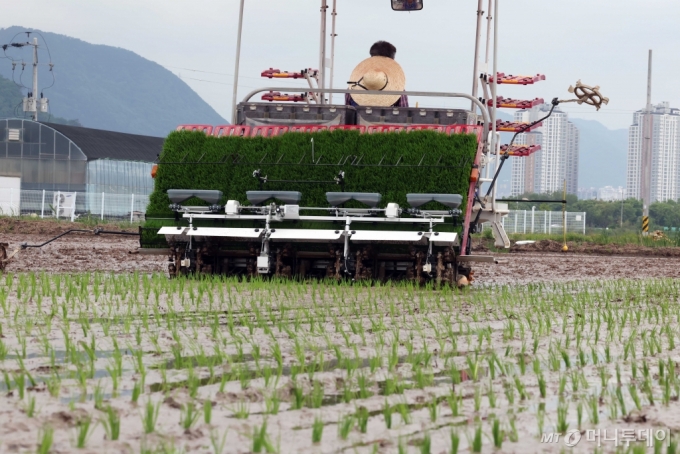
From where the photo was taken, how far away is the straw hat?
1606cm

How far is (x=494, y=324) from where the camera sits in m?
9.37

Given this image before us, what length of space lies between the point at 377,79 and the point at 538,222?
36.7m

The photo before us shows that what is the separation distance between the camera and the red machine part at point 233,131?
1468 cm

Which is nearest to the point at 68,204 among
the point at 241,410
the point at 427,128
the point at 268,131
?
the point at 268,131

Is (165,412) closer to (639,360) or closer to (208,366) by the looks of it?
(208,366)

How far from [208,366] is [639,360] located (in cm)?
293

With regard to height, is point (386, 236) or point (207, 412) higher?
point (386, 236)

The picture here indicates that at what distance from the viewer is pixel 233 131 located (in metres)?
14.8

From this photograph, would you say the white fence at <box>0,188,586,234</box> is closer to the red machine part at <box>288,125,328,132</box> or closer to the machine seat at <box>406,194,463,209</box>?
the red machine part at <box>288,125,328,132</box>

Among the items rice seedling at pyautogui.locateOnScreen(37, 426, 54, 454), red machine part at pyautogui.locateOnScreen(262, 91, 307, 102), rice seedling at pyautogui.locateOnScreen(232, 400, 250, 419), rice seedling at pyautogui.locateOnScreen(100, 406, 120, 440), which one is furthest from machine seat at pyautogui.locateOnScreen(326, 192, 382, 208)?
rice seedling at pyautogui.locateOnScreen(37, 426, 54, 454)

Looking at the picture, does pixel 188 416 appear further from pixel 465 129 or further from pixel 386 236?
pixel 465 129

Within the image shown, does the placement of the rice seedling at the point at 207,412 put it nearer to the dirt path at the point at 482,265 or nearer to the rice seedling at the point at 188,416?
the rice seedling at the point at 188,416

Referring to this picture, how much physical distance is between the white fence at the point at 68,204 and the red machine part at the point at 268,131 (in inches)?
1278

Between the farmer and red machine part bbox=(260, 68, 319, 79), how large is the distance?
2.98 feet
